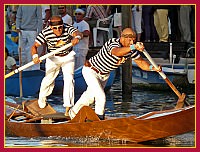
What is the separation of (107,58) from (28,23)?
591 centimetres

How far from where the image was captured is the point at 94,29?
19891 mm

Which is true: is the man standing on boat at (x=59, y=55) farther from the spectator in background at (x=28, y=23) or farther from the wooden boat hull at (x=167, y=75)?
the wooden boat hull at (x=167, y=75)

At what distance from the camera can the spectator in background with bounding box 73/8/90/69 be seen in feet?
57.7

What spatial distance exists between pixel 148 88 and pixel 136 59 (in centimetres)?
590

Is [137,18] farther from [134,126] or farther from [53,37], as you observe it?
[134,126]

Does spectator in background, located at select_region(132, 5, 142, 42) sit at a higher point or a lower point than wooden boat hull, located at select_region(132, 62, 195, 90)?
higher

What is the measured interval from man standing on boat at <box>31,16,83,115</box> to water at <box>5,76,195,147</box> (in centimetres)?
79

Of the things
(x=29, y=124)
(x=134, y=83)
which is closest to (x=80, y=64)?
(x=134, y=83)

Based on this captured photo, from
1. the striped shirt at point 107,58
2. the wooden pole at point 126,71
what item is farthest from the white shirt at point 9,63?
the striped shirt at point 107,58

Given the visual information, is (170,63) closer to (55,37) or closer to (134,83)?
(134,83)

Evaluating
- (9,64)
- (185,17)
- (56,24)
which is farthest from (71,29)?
(185,17)

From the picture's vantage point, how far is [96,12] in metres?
19.2

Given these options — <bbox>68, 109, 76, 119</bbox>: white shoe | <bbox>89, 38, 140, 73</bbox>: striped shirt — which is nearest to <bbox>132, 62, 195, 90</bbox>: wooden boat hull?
<bbox>68, 109, 76, 119</bbox>: white shoe

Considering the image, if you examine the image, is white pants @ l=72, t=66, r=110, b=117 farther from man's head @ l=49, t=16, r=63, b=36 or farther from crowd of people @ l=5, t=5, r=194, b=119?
man's head @ l=49, t=16, r=63, b=36
